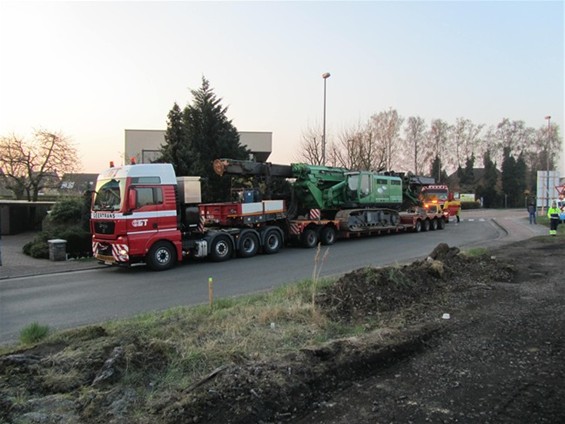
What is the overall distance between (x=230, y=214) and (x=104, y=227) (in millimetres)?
4569

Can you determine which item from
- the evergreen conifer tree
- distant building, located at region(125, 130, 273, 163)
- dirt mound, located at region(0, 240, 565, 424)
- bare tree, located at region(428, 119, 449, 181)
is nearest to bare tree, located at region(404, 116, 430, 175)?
bare tree, located at region(428, 119, 449, 181)

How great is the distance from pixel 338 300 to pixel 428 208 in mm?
23771

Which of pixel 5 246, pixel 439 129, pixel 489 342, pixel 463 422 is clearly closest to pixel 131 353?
pixel 463 422

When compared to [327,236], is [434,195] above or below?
above

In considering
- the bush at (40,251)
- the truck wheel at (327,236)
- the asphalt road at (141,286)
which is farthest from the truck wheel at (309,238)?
the bush at (40,251)

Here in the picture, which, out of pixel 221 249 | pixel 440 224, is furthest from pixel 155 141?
pixel 221 249

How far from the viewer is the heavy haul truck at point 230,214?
530 inches

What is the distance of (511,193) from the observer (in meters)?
78.9

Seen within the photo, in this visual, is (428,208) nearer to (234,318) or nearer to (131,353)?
(234,318)

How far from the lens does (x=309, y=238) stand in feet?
62.9

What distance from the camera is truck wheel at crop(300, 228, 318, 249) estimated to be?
19.0m

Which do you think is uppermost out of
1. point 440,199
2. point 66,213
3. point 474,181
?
point 474,181

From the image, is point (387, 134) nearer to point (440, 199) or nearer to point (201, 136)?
point (440, 199)

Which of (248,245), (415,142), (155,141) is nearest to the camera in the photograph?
(248,245)
